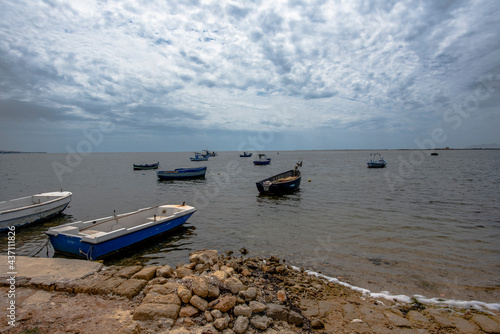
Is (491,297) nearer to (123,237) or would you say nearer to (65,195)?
(123,237)

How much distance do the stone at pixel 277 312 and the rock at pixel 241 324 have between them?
1.88 ft

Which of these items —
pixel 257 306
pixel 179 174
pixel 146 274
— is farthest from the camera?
pixel 179 174

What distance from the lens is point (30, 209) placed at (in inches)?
572

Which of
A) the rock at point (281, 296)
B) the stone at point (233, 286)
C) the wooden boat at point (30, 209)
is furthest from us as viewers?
the wooden boat at point (30, 209)

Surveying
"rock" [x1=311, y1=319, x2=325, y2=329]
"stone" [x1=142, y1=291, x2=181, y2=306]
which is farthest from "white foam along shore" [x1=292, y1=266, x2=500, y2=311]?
"stone" [x1=142, y1=291, x2=181, y2=306]

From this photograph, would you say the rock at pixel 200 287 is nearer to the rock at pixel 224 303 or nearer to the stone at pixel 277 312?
the rock at pixel 224 303

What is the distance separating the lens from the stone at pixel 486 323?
558 cm

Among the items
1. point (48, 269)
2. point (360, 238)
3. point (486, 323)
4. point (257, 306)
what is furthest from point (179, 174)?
point (486, 323)

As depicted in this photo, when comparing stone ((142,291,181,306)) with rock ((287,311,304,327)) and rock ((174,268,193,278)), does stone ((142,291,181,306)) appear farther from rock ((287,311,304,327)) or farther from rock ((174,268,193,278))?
rock ((287,311,304,327))

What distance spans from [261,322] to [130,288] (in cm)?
324

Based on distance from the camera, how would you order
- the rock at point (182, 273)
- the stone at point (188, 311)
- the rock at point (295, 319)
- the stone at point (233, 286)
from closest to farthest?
1. the stone at point (188, 311)
2. the rock at point (295, 319)
3. the stone at point (233, 286)
4. the rock at point (182, 273)

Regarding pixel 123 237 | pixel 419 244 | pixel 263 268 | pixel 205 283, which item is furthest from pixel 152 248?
pixel 419 244

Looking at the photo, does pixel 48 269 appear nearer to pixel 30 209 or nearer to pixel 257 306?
pixel 257 306

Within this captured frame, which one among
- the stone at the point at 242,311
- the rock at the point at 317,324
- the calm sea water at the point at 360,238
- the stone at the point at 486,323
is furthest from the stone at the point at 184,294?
the stone at the point at 486,323
